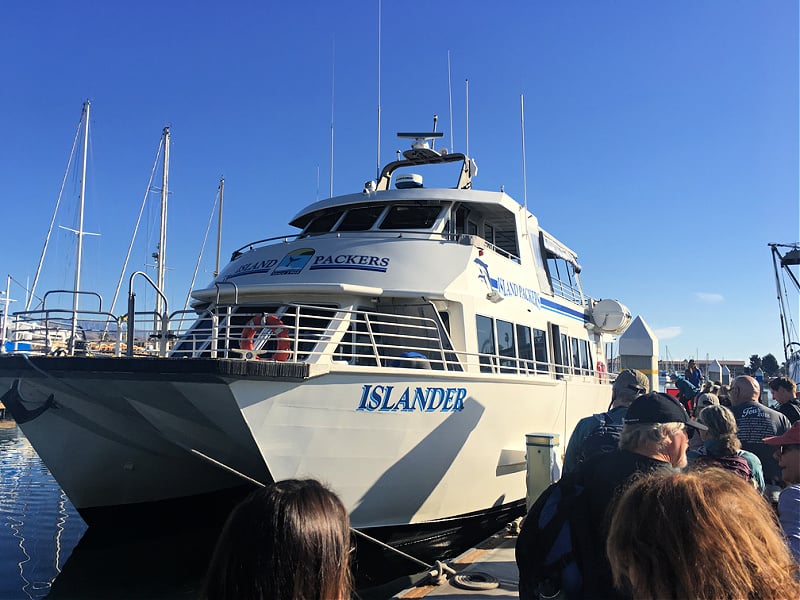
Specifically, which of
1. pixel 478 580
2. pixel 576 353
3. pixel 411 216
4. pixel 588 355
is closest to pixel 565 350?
pixel 576 353

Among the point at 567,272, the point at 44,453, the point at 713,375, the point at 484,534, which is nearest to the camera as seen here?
the point at 44,453

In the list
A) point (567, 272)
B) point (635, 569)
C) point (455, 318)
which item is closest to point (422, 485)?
point (455, 318)

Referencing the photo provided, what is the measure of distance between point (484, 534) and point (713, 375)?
79.0 ft

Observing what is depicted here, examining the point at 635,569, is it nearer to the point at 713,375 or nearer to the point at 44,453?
the point at 44,453

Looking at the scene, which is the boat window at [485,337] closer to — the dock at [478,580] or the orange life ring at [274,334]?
the orange life ring at [274,334]

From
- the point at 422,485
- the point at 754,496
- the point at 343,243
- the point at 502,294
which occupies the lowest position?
the point at 422,485

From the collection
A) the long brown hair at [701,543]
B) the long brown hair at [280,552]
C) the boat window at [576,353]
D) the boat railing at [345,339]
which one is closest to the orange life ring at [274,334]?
the boat railing at [345,339]

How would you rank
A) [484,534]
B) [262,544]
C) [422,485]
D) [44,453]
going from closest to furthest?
[262,544], [422,485], [44,453], [484,534]

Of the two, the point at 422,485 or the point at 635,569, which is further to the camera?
the point at 422,485

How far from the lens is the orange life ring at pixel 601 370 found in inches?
525

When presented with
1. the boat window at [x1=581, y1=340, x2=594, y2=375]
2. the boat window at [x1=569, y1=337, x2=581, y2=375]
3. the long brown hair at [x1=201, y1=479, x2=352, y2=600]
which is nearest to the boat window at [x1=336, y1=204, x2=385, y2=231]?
the boat window at [x1=569, y1=337, x2=581, y2=375]

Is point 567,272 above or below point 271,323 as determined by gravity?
above

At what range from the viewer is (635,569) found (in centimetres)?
143

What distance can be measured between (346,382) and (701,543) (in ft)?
17.0
